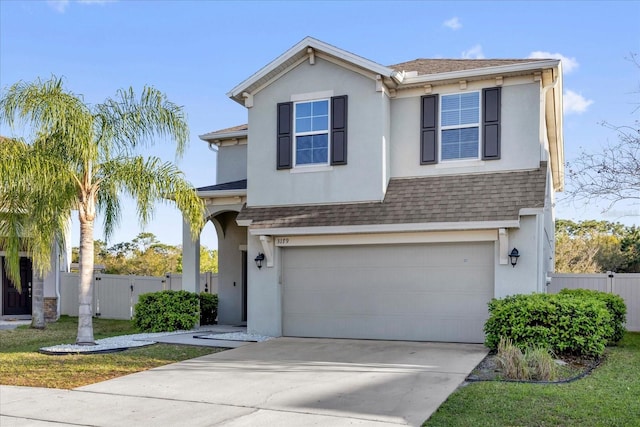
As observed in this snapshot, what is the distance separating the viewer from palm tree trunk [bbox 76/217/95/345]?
42.1ft

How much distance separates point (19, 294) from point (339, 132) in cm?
1367

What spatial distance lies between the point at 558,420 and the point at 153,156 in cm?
933

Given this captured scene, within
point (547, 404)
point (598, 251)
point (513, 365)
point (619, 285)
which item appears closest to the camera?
point (547, 404)

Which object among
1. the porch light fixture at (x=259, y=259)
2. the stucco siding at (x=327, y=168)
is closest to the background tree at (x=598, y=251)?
the stucco siding at (x=327, y=168)

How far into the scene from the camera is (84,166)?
12.6m

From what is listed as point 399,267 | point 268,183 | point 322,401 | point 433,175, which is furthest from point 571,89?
point 322,401

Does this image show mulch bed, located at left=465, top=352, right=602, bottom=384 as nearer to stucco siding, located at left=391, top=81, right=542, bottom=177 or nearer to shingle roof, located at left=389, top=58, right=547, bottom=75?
stucco siding, located at left=391, top=81, right=542, bottom=177

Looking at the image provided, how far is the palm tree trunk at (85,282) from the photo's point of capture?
12.8 m

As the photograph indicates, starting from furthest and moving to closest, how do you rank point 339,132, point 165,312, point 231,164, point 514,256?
point 231,164 < point 165,312 < point 339,132 < point 514,256

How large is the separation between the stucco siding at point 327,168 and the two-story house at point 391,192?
0.03 metres

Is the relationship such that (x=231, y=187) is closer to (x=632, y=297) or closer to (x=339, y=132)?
(x=339, y=132)

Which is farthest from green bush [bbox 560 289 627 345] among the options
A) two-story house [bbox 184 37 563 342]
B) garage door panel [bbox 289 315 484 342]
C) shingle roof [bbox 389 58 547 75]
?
shingle roof [bbox 389 58 547 75]

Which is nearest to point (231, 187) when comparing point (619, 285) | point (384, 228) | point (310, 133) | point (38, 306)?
point (310, 133)

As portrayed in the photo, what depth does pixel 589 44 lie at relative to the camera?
47.8ft
